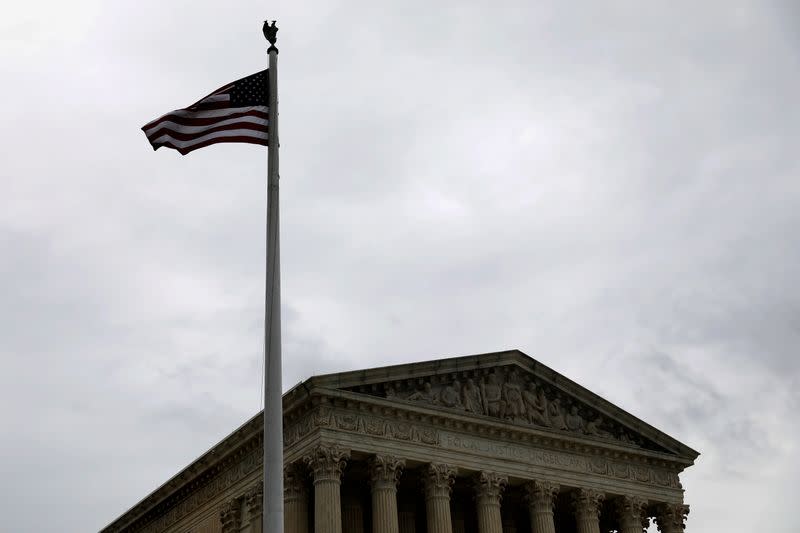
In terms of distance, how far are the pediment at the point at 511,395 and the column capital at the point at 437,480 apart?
2.49m

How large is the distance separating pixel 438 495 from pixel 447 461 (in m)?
1.55

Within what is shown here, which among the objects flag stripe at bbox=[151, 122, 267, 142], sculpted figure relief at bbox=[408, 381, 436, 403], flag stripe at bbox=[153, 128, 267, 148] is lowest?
flag stripe at bbox=[153, 128, 267, 148]

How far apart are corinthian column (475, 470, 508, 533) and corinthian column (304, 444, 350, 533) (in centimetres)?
677

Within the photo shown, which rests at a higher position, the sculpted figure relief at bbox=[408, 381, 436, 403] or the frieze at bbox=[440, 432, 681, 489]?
the sculpted figure relief at bbox=[408, 381, 436, 403]

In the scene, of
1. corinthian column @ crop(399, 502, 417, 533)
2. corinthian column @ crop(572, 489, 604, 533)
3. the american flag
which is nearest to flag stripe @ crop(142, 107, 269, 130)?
the american flag

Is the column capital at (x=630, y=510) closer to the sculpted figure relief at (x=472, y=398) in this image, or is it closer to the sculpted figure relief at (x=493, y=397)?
the sculpted figure relief at (x=493, y=397)

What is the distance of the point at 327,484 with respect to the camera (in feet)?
121

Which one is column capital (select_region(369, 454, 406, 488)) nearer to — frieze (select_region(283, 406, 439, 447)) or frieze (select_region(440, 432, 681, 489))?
frieze (select_region(283, 406, 439, 447))

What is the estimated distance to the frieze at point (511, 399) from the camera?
4153cm

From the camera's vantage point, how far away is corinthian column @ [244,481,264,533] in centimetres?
3959

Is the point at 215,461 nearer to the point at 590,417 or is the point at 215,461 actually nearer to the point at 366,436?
the point at 366,436

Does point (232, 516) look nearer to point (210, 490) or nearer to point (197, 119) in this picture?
point (210, 490)

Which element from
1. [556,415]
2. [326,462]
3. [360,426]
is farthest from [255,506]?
[556,415]

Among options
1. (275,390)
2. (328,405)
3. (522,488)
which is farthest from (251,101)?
(522,488)
